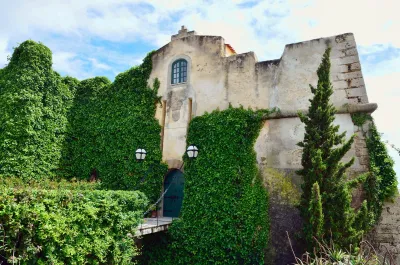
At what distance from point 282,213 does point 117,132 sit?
24.2ft

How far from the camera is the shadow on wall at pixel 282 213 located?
30.2 feet

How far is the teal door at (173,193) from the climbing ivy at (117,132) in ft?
1.43

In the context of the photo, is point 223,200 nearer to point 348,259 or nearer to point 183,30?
point 348,259

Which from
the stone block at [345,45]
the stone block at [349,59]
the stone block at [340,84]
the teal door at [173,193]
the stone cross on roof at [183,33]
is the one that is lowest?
the teal door at [173,193]

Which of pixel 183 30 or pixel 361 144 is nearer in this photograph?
pixel 361 144

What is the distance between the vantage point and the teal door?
1171 cm

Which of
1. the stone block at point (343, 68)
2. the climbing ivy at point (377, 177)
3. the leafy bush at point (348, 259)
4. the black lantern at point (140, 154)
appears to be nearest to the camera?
the leafy bush at point (348, 259)

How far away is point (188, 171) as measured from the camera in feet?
35.2

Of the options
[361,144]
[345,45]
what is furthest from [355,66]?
[361,144]

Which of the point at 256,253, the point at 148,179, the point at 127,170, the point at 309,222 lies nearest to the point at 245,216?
the point at 256,253

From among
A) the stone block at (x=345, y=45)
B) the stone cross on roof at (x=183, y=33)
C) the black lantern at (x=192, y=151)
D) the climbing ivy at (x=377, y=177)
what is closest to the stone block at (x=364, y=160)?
the climbing ivy at (x=377, y=177)

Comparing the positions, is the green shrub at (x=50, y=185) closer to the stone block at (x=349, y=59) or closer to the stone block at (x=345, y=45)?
the stone block at (x=349, y=59)

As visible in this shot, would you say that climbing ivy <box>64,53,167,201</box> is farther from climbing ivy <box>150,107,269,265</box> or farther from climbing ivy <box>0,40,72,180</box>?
climbing ivy <box>150,107,269,265</box>

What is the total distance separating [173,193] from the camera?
11.8 metres
